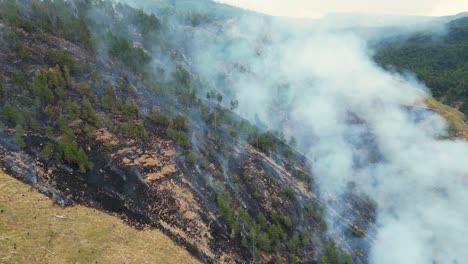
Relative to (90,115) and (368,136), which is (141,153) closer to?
(90,115)

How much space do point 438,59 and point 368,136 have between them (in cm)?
8026

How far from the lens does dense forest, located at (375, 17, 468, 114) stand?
99.1 meters

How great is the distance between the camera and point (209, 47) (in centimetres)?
10988

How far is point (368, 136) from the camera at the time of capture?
7331 centimetres

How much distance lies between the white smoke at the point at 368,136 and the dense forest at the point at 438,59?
8.85 meters

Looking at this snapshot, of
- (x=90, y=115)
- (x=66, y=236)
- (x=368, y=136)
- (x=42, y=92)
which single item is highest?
(x=42, y=92)

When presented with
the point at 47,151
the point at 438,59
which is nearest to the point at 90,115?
the point at 47,151

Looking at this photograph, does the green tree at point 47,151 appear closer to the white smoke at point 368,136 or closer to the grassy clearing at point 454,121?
the white smoke at point 368,136

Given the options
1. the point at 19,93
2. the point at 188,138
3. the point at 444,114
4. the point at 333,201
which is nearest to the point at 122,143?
the point at 188,138

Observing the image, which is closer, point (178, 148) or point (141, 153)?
point (141, 153)

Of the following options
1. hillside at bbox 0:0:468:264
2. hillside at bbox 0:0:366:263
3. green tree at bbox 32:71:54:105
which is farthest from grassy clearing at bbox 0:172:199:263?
green tree at bbox 32:71:54:105

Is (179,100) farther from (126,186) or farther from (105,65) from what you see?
(126,186)

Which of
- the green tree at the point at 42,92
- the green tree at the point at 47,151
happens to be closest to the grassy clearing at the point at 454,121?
the green tree at the point at 47,151

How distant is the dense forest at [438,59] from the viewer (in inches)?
3900
